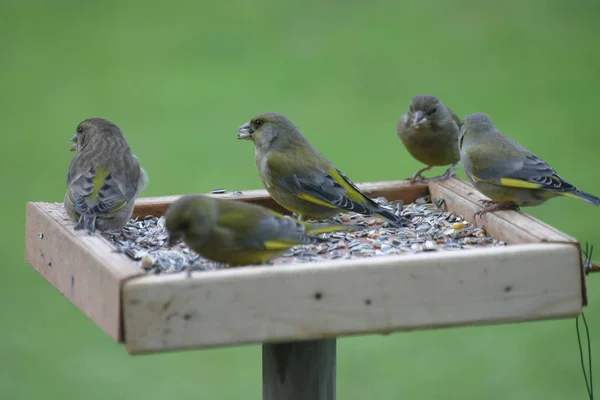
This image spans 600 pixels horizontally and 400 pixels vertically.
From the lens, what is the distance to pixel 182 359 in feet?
29.2

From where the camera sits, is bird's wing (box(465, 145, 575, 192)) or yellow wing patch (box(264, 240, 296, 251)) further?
bird's wing (box(465, 145, 575, 192))

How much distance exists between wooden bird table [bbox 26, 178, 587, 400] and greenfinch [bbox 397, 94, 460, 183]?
2762 millimetres

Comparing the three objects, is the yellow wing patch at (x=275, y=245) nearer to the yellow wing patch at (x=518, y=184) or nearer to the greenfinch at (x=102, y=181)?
the greenfinch at (x=102, y=181)

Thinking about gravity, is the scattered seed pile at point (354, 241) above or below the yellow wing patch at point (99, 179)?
below

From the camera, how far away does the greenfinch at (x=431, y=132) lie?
23.2 feet

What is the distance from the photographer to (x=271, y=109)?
12.4 m

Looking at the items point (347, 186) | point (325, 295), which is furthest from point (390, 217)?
point (325, 295)

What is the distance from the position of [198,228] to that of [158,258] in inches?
16.5

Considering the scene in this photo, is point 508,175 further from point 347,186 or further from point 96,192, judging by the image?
point 96,192

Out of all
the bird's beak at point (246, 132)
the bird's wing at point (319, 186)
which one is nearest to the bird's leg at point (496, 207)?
the bird's wing at point (319, 186)

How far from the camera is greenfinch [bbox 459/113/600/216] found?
18.1 ft

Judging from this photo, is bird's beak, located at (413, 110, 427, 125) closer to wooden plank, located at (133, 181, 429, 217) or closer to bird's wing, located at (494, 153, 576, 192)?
wooden plank, located at (133, 181, 429, 217)

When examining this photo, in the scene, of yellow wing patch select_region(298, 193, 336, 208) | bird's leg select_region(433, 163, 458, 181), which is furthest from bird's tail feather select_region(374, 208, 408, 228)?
bird's leg select_region(433, 163, 458, 181)

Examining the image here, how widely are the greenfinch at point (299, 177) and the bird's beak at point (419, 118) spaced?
1.38 m
